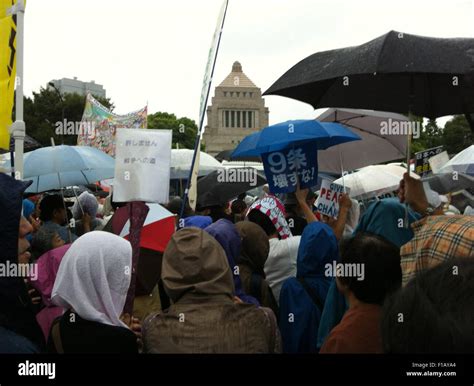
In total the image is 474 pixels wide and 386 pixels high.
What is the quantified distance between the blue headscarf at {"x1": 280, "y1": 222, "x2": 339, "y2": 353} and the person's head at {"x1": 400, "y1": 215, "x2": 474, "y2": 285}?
4.13ft

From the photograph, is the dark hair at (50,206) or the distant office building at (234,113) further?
the distant office building at (234,113)

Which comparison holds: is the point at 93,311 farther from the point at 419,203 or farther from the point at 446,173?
the point at 446,173

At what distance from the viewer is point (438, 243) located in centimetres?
223

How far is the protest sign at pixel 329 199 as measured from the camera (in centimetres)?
463

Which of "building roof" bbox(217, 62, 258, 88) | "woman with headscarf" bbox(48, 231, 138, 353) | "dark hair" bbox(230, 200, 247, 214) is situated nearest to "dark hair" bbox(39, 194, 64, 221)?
"dark hair" bbox(230, 200, 247, 214)

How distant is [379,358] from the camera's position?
143 cm

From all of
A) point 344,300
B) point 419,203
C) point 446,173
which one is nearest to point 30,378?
point 344,300

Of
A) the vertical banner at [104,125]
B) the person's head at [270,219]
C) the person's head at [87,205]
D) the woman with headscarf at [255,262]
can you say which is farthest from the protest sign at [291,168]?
the vertical banner at [104,125]

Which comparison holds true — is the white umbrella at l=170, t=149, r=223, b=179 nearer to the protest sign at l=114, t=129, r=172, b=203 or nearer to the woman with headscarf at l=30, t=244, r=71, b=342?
the woman with headscarf at l=30, t=244, r=71, b=342

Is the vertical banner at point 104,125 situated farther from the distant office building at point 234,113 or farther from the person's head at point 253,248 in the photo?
the distant office building at point 234,113

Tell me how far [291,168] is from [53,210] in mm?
2215

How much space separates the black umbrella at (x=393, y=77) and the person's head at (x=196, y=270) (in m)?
1.33

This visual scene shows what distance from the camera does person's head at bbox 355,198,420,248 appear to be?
3373 mm

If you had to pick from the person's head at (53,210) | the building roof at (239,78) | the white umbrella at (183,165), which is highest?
the building roof at (239,78)
